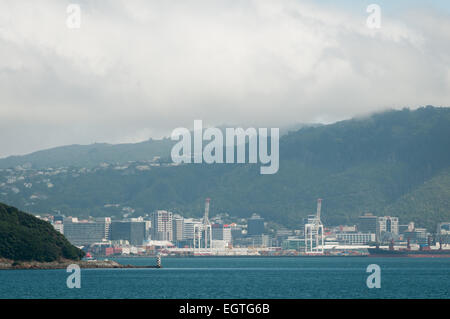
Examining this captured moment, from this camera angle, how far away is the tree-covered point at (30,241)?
17225 cm

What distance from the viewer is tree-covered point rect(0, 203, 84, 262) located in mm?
172250

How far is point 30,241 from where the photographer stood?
573 feet
